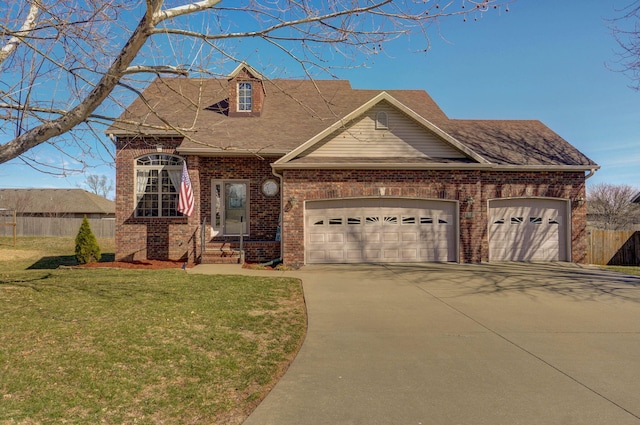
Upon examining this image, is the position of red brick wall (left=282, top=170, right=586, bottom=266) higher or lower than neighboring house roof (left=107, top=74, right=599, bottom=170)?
lower

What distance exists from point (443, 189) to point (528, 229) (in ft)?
12.5

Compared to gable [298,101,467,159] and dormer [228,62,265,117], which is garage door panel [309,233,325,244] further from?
dormer [228,62,265,117]

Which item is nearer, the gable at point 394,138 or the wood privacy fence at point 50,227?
the gable at point 394,138

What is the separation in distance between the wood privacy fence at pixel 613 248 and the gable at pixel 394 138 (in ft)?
23.7

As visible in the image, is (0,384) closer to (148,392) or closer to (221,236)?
(148,392)

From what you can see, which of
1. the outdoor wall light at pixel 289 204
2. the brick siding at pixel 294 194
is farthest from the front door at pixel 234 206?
the outdoor wall light at pixel 289 204

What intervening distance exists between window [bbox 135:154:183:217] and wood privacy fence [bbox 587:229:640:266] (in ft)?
53.4

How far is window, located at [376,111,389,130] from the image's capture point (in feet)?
43.0

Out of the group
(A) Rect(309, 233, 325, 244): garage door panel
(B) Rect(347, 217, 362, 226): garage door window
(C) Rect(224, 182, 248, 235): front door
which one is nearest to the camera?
(A) Rect(309, 233, 325, 244): garage door panel

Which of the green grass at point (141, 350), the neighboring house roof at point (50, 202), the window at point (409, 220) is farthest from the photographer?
the neighboring house roof at point (50, 202)

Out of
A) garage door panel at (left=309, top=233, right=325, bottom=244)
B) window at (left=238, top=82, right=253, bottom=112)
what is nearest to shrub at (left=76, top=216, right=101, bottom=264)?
window at (left=238, top=82, right=253, bottom=112)

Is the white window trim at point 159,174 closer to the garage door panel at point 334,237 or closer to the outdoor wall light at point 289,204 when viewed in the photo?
the outdoor wall light at point 289,204

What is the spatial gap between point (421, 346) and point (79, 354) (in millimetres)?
4259

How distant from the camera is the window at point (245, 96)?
619 inches
